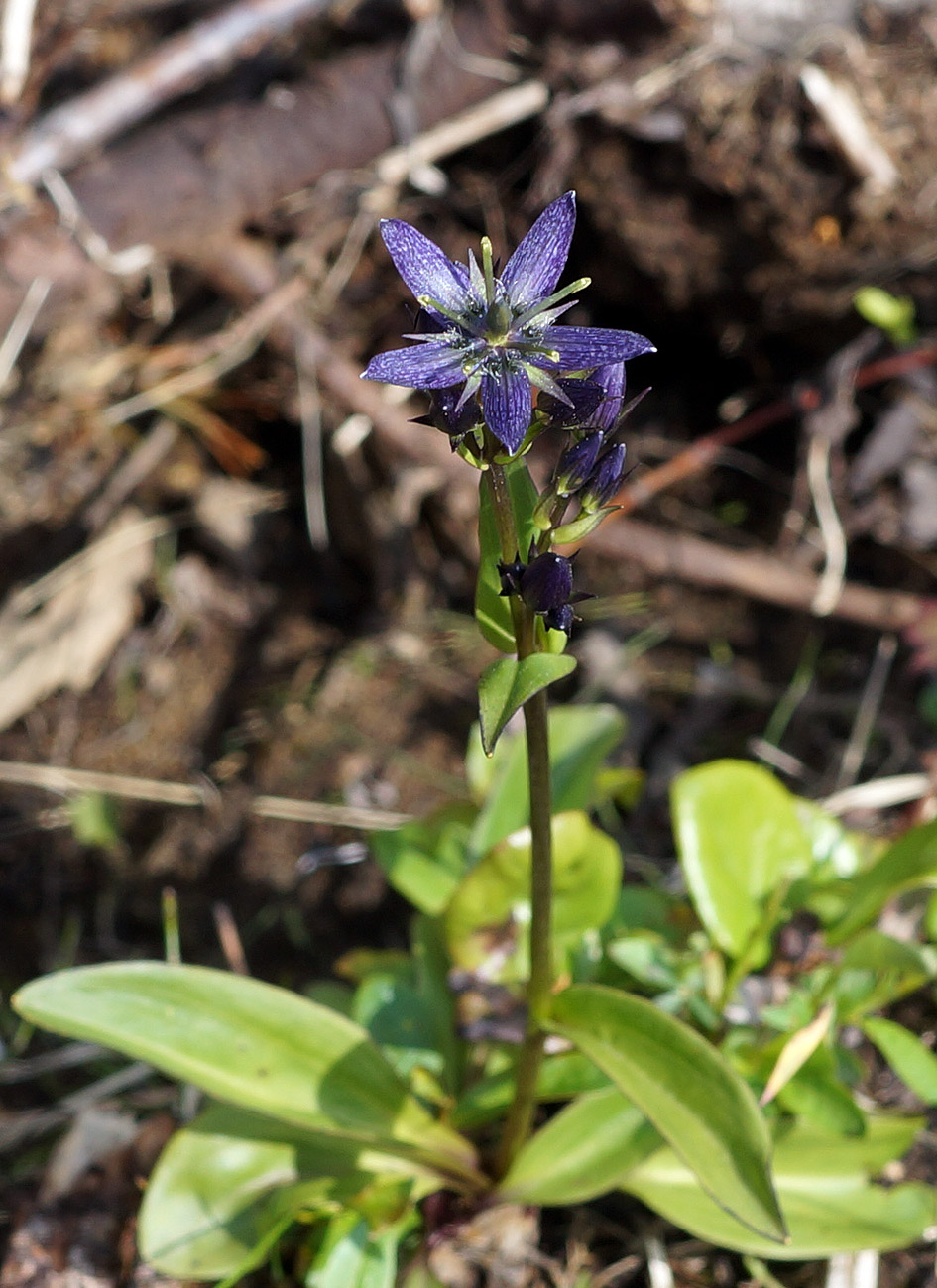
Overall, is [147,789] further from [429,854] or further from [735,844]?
[735,844]

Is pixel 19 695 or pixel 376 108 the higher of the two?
pixel 376 108

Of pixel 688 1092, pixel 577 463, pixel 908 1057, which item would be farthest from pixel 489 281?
pixel 908 1057

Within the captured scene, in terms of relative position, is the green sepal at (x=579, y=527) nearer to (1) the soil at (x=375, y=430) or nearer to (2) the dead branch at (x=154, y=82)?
(1) the soil at (x=375, y=430)

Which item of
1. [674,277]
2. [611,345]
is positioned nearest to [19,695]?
[674,277]

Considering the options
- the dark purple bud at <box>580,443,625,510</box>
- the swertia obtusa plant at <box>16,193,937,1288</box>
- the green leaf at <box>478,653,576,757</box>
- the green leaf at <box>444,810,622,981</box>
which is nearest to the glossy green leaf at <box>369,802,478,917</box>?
the swertia obtusa plant at <box>16,193,937,1288</box>

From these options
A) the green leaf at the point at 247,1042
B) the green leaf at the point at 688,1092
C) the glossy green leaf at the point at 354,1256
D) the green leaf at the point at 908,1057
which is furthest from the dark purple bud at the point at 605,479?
the glossy green leaf at the point at 354,1256

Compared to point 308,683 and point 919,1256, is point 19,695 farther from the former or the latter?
point 919,1256
